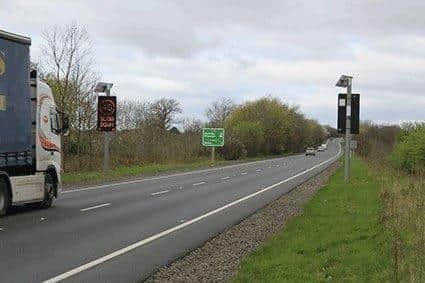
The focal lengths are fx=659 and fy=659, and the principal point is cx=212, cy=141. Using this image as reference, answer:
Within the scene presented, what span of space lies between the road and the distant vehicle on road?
63 centimetres

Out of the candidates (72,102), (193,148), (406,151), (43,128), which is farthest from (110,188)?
(193,148)

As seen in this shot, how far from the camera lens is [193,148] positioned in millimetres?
73438

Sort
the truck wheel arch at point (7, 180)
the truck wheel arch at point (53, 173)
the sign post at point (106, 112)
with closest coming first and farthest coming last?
1. the truck wheel arch at point (7, 180)
2. the truck wheel arch at point (53, 173)
3. the sign post at point (106, 112)

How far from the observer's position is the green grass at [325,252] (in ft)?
28.4

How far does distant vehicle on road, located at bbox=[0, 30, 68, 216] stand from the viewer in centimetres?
1567

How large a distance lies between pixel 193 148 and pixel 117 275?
64.5 m

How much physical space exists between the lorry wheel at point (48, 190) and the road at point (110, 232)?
1.00 ft

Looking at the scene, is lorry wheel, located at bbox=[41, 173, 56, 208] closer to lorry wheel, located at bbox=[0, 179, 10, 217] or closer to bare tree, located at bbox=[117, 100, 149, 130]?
lorry wheel, located at bbox=[0, 179, 10, 217]


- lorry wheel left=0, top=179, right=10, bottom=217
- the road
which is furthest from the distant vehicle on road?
the road

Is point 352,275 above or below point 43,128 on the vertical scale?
below

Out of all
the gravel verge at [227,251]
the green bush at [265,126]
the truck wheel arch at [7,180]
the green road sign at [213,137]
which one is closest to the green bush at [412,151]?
the gravel verge at [227,251]

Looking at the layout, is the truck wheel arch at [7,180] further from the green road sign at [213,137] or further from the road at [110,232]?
the green road sign at [213,137]

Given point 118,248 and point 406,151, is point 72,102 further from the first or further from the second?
point 118,248

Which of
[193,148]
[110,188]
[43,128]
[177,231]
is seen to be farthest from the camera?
[193,148]
